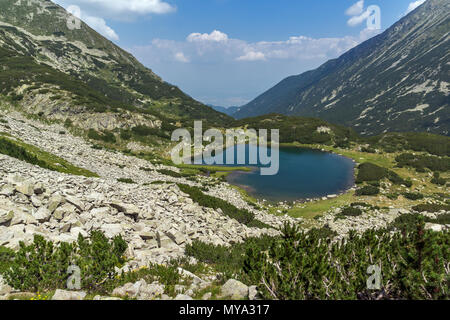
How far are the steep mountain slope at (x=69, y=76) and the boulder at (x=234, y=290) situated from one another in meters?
67.5

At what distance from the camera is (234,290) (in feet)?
29.9

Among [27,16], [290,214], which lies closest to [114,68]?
[27,16]

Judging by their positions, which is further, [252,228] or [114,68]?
[114,68]

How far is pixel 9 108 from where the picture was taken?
61719 mm

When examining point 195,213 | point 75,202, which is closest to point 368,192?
point 195,213

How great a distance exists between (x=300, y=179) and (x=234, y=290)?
4388 centimetres

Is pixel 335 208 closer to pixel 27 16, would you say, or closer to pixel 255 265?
pixel 255 265

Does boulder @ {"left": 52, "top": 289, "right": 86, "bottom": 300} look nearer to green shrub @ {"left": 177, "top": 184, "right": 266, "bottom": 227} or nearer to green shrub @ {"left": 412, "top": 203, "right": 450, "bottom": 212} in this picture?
green shrub @ {"left": 177, "top": 184, "right": 266, "bottom": 227}

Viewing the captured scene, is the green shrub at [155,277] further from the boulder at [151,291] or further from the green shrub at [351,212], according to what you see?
the green shrub at [351,212]

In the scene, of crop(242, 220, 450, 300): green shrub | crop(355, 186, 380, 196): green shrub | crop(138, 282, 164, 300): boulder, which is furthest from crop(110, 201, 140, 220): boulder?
crop(355, 186, 380, 196): green shrub
